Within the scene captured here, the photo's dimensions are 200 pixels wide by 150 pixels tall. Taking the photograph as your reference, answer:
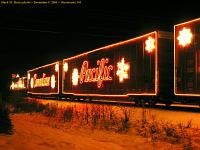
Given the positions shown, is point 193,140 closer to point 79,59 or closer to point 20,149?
point 20,149

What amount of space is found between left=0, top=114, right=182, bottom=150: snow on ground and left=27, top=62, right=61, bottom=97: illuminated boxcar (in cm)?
2448

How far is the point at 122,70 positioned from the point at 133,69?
56.5 inches

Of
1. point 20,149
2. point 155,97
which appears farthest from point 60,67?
point 20,149

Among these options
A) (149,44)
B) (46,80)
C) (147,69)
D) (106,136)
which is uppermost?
(149,44)

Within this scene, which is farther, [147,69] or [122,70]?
[122,70]

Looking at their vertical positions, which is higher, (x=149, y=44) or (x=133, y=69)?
(x=149, y=44)

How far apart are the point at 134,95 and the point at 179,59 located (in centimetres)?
429

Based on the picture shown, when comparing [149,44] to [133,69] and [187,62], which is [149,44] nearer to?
[133,69]

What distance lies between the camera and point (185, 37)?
16.3 meters

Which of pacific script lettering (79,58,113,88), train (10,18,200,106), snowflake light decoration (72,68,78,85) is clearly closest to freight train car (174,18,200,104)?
train (10,18,200,106)

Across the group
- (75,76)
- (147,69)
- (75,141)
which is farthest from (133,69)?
(75,141)

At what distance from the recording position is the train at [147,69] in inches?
638

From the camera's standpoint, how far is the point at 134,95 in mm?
20391

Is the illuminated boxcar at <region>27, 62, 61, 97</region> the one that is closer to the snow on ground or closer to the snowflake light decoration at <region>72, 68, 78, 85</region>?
the snowflake light decoration at <region>72, 68, 78, 85</region>
